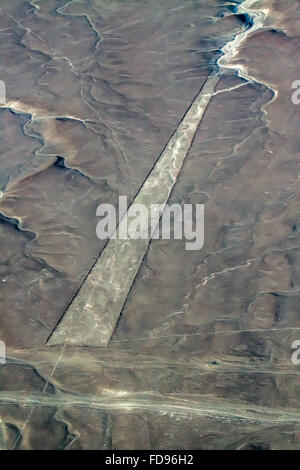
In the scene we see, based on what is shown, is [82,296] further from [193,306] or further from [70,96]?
[70,96]

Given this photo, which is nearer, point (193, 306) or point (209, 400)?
point (209, 400)

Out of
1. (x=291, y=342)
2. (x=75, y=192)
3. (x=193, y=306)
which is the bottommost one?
(x=291, y=342)

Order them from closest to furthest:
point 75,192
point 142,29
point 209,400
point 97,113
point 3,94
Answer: point 209,400, point 75,192, point 97,113, point 3,94, point 142,29

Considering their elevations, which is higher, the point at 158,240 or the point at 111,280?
the point at 158,240

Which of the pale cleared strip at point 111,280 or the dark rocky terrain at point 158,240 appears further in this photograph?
the pale cleared strip at point 111,280

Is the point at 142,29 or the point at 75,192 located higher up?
the point at 142,29

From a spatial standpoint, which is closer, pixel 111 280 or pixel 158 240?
pixel 111 280

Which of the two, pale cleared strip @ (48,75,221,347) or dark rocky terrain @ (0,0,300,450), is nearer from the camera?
dark rocky terrain @ (0,0,300,450)
